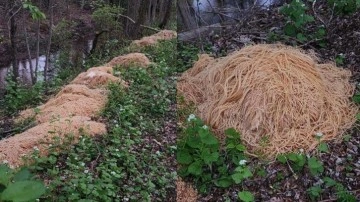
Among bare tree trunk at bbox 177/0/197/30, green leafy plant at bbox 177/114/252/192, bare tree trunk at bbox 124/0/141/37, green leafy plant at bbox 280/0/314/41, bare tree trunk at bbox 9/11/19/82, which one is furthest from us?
bare tree trunk at bbox 124/0/141/37

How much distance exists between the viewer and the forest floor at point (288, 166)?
1535mm

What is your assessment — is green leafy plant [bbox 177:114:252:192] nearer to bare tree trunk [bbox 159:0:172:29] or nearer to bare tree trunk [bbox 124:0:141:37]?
bare tree trunk [bbox 159:0:172:29]

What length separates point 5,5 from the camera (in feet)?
5.96

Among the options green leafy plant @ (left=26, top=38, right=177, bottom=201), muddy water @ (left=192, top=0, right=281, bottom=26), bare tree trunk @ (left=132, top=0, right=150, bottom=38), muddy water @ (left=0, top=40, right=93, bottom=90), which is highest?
muddy water @ (left=192, top=0, right=281, bottom=26)

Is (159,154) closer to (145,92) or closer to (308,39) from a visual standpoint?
(145,92)

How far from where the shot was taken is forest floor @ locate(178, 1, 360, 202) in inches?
60.4

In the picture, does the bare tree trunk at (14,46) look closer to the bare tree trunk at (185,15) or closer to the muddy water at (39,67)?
the muddy water at (39,67)

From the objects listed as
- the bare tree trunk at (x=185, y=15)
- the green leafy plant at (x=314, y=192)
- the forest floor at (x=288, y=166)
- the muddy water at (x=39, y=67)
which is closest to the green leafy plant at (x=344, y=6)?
the forest floor at (x=288, y=166)

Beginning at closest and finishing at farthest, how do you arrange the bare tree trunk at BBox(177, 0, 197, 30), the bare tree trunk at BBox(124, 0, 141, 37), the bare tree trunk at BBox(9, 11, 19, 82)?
the bare tree trunk at BBox(177, 0, 197, 30) → the bare tree trunk at BBox(9, 11, 19, 82) → the bare tree trunk at BBox(124, 0, 141, 37)

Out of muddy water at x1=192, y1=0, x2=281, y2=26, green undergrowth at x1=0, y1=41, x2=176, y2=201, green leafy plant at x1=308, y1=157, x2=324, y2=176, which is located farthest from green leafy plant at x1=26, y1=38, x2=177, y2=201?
green leafy plant at x1=308, y1=157, x2=324, y2=176

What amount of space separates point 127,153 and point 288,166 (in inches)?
26.0

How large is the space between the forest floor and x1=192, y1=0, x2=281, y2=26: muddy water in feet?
0.10

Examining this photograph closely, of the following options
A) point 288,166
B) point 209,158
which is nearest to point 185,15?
point 209,158

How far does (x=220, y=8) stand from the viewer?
1.68m
